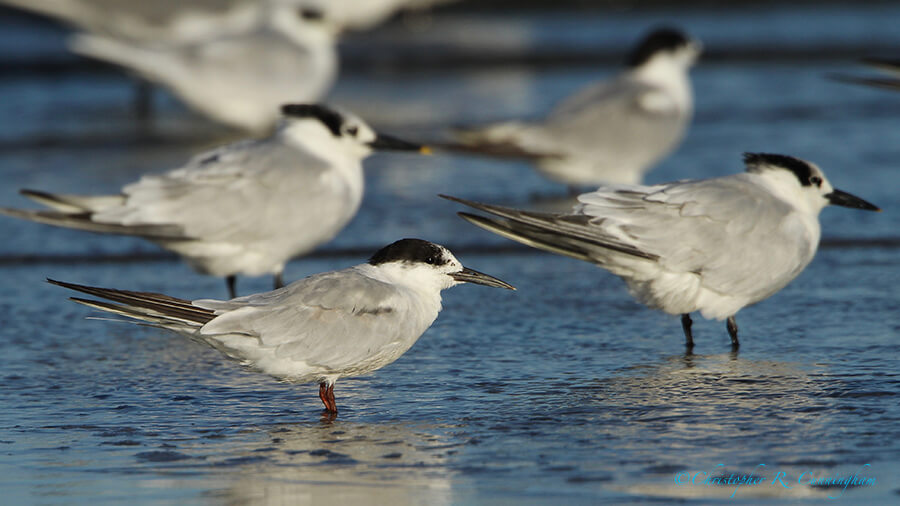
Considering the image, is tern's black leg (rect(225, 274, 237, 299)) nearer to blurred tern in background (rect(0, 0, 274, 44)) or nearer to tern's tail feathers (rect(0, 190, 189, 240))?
tern's tail feathers (rect(0, 190, 189, 240))

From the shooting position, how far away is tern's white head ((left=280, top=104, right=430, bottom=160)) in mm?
5785

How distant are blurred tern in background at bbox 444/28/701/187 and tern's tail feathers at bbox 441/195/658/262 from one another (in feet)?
8.36

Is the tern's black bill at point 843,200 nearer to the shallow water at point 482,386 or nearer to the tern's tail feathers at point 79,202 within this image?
the shallow water at point 482,386

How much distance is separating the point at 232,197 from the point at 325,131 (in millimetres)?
597

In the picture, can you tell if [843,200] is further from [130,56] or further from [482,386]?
[130,56]

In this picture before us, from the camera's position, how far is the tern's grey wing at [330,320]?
3889mm

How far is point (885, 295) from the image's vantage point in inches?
207

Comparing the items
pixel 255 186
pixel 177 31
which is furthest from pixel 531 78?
pixel 255 186

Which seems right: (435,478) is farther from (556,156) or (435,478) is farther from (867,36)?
(867,36)

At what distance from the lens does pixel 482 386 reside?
4.20m

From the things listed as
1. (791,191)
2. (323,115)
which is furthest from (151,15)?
(791,191)

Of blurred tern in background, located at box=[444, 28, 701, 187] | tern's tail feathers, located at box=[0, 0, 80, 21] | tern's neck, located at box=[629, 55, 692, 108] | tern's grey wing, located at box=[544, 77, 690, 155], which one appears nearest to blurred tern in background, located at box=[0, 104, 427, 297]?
blurred tern in background, located at box=[444, 28, 701, 187]

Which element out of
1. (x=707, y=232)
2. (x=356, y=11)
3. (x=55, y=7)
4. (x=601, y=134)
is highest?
(x=356, y=11)

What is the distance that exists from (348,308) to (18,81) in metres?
10.0
